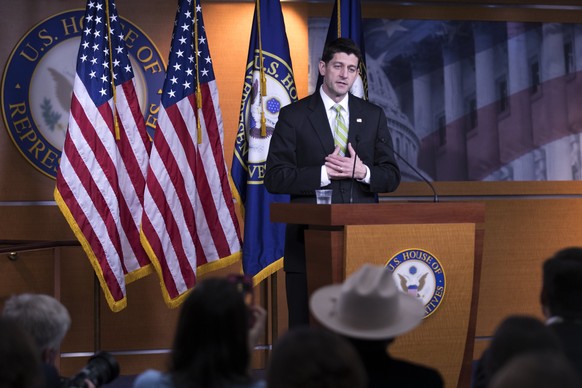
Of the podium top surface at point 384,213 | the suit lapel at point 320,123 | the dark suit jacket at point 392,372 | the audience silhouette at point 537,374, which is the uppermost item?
the suit lapel at point 320,123

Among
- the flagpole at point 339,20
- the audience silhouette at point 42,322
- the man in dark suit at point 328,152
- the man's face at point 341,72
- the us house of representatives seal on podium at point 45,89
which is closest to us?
the audience silhouette at point 42,322

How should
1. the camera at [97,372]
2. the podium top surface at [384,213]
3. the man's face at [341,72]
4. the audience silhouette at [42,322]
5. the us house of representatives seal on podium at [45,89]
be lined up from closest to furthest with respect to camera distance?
the audience silhouette at [42,322]
the camera at [97,372]
the podium top surface at [384,213]
the man's face at [341,72]
the us house of representatives seal on podium at [45,89]

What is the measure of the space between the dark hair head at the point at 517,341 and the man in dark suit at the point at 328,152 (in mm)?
1909

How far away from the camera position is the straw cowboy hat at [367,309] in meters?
2.18

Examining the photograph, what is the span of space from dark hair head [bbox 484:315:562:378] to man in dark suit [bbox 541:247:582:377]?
47 centimetres

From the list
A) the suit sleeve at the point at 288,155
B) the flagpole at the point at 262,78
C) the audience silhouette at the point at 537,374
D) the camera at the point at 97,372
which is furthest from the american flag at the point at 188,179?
the audience silhouette at the point at 537,374

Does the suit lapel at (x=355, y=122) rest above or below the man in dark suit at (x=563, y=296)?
above

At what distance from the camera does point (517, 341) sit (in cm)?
192

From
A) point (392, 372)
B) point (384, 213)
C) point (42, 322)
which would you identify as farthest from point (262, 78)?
point (392, 372)

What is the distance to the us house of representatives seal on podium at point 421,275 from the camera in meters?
3.41

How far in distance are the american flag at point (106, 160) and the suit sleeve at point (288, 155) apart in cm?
124

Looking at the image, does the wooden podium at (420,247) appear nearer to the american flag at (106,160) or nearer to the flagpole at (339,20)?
the american flag at (106,160)

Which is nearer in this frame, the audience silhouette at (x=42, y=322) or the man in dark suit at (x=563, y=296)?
the audience silhouette at (x=42, y=322)

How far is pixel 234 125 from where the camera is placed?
18.7ft
